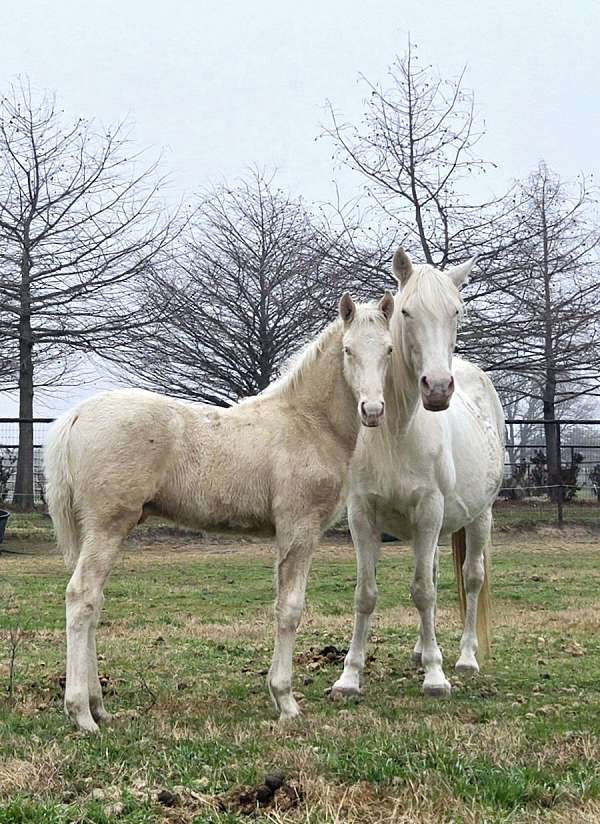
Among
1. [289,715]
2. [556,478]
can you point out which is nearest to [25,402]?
[556,478]

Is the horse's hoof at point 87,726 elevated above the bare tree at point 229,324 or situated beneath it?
situated beneath

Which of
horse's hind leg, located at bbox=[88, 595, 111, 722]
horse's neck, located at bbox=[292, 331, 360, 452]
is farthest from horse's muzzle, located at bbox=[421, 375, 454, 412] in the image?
horse's hind leg, located at bbox=[88, 595, 111, 722]

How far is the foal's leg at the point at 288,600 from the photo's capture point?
500 cm

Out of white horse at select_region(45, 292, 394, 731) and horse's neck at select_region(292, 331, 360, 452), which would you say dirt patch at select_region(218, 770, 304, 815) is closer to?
white horse at select_region(45, 292, 394, 731)

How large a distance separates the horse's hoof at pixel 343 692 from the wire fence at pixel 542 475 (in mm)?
13953

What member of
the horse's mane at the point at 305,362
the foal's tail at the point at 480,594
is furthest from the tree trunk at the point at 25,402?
the horse's mane at the point at 305,362

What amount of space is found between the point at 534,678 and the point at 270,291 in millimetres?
17912

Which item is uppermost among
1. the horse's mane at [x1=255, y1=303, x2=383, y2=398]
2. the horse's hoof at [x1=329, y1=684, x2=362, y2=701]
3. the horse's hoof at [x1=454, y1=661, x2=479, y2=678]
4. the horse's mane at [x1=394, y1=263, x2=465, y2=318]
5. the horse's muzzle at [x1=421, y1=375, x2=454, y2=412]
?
the horse's mane at [x1=394, y1=263, x2=465, y2=318]

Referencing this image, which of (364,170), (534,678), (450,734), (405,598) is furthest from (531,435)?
(450,734)

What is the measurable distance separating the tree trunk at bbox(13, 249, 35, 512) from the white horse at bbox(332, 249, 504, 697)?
13803mm

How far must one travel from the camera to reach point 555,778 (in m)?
3.52

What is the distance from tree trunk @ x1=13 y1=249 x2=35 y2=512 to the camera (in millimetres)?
18859

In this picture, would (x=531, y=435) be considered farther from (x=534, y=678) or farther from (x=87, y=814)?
(x=87, y=814)

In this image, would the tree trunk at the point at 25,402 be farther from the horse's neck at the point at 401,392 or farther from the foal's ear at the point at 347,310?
the foal's ear at the point at 347,310
